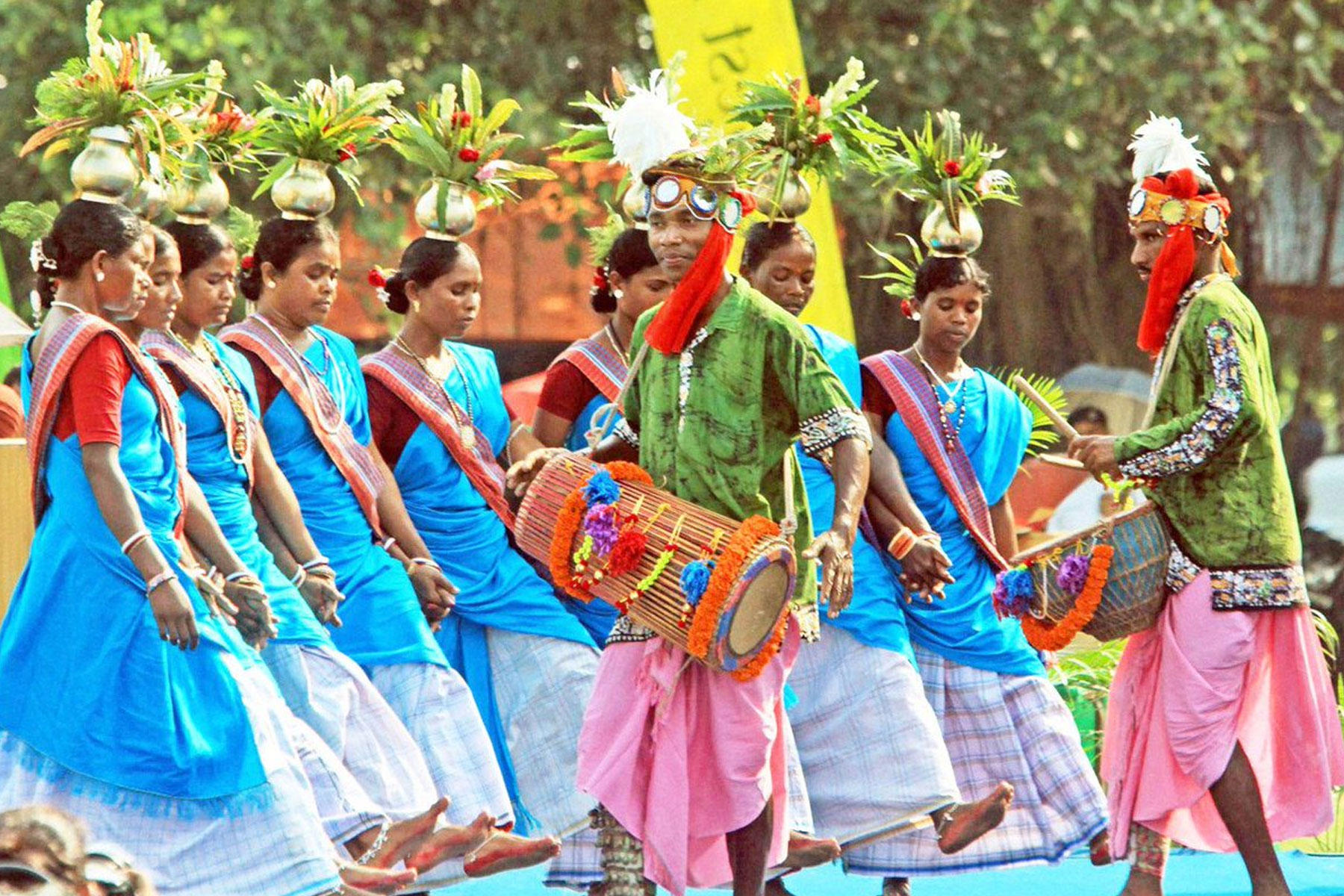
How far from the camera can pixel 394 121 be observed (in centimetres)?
775

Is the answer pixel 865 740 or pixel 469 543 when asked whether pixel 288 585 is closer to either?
pixel 469 543

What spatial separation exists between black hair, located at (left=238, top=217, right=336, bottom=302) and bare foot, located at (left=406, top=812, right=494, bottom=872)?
70.9 inches

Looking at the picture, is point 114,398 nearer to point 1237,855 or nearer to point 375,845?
point 375,845

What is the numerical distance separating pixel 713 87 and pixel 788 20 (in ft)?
1.44

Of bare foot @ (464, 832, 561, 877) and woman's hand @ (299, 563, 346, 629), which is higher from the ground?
woman's hand @ (299, 563, 346, 629)

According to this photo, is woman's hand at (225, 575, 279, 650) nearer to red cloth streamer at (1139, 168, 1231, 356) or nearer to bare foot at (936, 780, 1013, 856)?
bare foot at (936, 780, 1013, 856)

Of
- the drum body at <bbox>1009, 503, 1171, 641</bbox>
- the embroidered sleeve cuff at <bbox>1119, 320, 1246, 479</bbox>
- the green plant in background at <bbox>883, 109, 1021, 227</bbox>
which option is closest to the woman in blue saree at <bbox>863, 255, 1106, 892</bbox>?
the green plant in background at <bbox>883, 109, 1021, 227</bbox>

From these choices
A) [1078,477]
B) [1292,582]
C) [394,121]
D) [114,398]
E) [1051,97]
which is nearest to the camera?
[114,398]

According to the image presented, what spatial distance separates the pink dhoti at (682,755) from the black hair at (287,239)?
6.03 ft

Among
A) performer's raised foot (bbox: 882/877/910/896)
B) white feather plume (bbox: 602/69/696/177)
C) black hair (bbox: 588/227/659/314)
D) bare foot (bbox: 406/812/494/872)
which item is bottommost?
performer's raised foot (bbox: 882/877/910/896)

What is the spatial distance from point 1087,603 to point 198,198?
2915 millimetres

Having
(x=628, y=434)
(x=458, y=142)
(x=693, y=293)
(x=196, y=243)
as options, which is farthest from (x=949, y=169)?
(x=196, y=243)

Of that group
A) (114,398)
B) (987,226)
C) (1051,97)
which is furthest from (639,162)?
(987,226)

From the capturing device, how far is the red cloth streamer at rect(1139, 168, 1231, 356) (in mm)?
6996
